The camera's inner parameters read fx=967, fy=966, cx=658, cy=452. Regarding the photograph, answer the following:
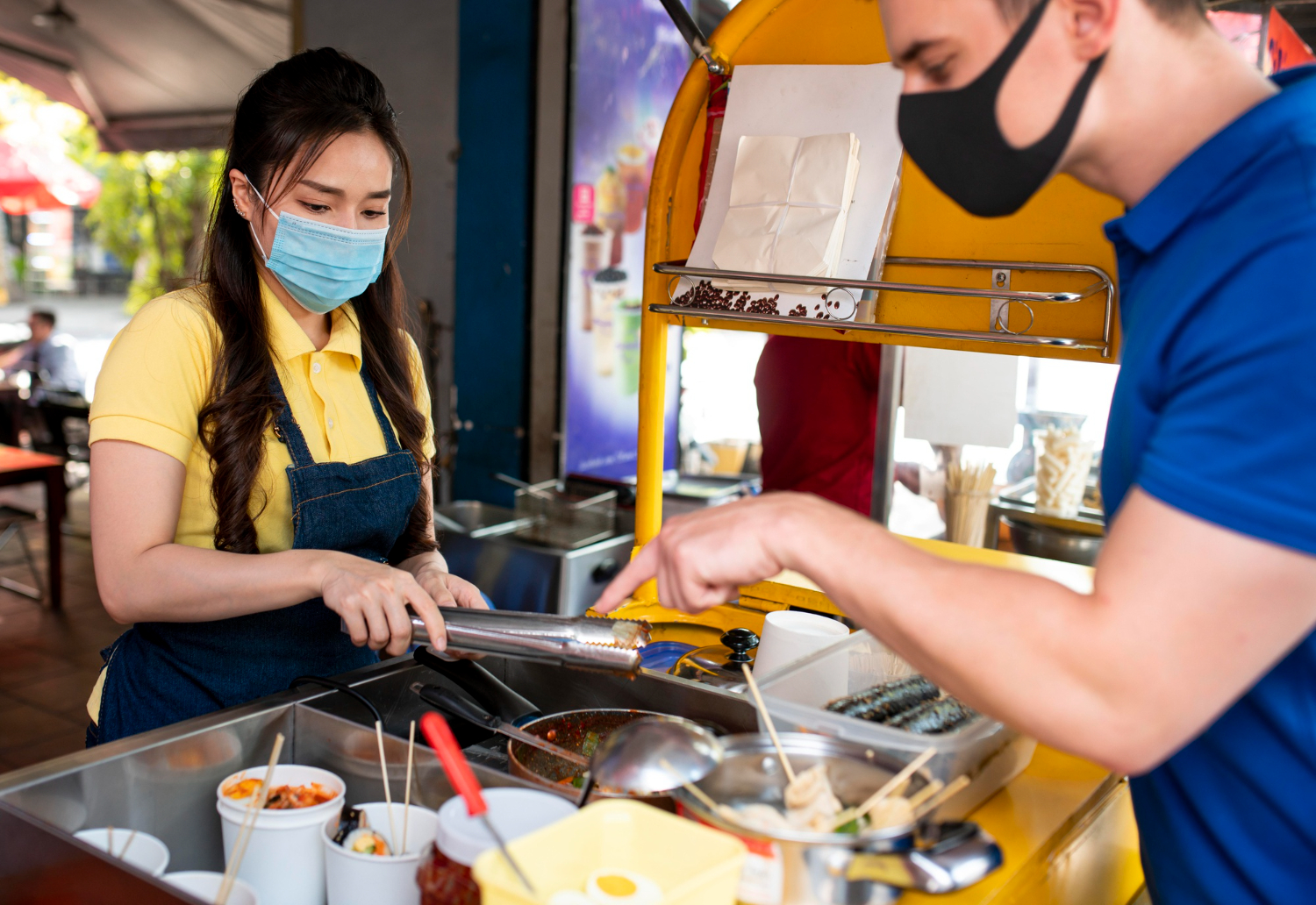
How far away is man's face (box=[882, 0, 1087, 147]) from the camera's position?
0.82 m

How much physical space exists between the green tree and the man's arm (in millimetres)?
9050

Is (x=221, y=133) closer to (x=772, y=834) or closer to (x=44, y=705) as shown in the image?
(x=772, y=834)

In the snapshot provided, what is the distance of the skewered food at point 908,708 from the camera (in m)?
1.15

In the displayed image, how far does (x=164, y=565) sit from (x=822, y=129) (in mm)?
1286

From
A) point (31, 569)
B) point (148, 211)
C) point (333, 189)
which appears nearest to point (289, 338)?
point (333, 189)

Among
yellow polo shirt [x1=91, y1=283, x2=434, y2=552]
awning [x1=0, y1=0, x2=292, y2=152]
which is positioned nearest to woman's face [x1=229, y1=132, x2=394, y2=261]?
yellow polo shirt [x1=91, y1=283, x2=434, y2=552]

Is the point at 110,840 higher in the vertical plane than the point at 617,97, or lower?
lower

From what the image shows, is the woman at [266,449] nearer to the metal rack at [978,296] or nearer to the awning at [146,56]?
the metal rack at [978,296]

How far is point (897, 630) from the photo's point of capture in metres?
0.83

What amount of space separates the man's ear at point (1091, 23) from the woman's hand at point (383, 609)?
101 cm

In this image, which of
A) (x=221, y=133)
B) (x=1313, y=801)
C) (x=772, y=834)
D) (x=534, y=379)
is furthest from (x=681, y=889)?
(x=534, y=379)

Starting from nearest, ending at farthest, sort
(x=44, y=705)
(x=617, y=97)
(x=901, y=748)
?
(x=901, y=748) < (x=44, y=705) < (x=617, y=97)

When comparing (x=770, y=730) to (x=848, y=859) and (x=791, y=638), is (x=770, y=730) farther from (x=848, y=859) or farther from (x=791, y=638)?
(x=791, y=638)

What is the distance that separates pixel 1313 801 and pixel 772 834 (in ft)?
1.53
